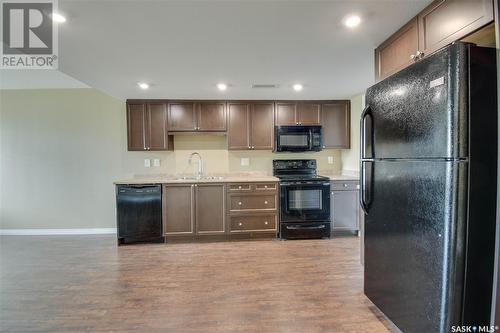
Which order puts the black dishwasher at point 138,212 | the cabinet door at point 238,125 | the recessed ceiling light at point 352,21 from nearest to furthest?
the recessed ceiling light at point 352,21 → the black dishwasher at point 138,212 → the cabinet door at point 238,125

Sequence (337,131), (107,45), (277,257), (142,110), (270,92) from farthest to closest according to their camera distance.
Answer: (337,131) < (142,110) < (270,92) < (277,257) < (107,45)

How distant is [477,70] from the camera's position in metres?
1.19

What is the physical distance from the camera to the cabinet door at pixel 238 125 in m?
4.09

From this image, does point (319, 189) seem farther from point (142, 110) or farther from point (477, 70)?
point (142, 110)

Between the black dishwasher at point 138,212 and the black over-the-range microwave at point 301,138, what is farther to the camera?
the black over-the-range microwave at point 301,138

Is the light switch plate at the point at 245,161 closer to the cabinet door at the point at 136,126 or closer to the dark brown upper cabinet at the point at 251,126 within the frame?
the dark brown upper cabinet at the point at 251,126

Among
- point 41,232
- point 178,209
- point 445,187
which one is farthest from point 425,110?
point 41,232

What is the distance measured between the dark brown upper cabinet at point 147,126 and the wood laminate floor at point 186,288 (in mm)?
1518

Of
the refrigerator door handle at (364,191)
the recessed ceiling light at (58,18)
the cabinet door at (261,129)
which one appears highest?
the recessed ceiling light at (58,18)

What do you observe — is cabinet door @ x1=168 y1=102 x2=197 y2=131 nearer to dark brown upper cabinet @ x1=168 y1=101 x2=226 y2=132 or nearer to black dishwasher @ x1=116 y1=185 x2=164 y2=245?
dark brown upper cabinet @ x1=168 y1=101 x2=226 y2=132

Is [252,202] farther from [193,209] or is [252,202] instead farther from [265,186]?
[193,209]

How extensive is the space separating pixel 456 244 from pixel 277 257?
2.09 m

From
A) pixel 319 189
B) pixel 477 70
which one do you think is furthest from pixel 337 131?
pixel 477 70

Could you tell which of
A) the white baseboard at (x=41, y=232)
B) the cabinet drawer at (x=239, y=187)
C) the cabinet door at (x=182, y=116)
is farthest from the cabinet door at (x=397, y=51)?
the white baseboard at (x=41, y=232)
